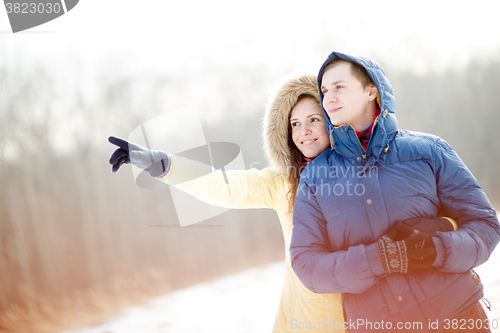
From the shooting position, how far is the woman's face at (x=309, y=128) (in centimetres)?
109

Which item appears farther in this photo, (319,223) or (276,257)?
(276,257)

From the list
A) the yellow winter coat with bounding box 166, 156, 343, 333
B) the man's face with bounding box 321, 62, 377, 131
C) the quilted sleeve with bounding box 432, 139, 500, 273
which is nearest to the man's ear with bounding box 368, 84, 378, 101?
the man's face with bounding box 321, 62, 377, 131

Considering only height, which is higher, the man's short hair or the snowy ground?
the man's short hair

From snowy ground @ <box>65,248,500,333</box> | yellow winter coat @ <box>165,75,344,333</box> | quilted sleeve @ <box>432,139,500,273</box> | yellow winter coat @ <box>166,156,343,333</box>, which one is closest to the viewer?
quilted sleeve @ <box>432,139,500,273</box>

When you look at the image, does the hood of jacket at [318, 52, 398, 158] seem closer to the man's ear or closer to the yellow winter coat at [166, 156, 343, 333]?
the man's ear

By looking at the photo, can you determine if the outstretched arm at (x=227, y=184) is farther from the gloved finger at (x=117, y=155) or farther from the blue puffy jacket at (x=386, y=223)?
the blue puffy jacket at (x=386, y=223)

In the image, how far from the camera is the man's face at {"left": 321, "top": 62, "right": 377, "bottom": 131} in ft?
2.83

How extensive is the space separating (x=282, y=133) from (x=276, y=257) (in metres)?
3.05

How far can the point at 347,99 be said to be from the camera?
0.86 m

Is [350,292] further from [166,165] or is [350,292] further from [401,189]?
[166,165]

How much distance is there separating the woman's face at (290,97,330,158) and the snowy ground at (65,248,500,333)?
201 centimetres

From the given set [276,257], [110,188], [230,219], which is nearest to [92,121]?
[110,188]

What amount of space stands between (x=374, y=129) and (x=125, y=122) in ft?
11.0

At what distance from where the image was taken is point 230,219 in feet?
12.9
